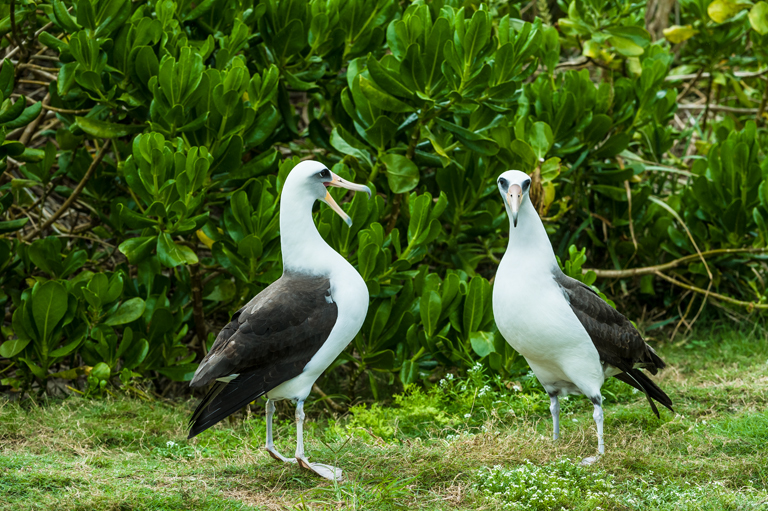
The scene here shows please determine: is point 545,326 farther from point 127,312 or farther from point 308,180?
point 127,312

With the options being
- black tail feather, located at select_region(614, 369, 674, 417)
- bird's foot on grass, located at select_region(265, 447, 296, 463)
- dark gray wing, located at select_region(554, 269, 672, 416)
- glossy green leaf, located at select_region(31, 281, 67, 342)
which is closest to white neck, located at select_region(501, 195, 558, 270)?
dark gray wing, located at select_region(554, 269, 672, 416)

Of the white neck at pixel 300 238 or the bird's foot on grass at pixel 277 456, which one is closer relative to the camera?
the bird's foot on grass at pixel 277 456

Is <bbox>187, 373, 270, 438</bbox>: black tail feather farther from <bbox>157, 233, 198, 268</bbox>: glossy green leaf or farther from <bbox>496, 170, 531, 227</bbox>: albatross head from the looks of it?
<bbox>496, 170, 531, 227</bbox>: albatross head

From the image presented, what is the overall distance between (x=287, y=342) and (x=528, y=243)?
1.34 m

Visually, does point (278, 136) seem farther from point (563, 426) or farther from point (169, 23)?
point (563, 426)

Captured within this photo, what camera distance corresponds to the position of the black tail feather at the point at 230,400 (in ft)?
12.1

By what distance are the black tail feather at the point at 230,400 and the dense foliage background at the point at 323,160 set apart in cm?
137

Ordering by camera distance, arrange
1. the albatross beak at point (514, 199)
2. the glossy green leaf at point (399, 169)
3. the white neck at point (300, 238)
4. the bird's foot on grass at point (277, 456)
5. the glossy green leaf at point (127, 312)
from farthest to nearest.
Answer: the glossy green leaf at point (399, 169) < the glossy green leaf at point (127, 312) < the white neck at point (300, 238) < the bird's foot on grass at point (277, 456) < the albatross beak at point (514, 199)

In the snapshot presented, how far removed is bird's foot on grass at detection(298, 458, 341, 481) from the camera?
11.9 feet

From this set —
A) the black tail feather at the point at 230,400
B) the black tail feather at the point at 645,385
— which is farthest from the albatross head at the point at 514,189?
the black tail feather at the point at 230,400

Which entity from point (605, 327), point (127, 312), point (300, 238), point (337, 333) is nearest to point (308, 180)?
point (300, 238)

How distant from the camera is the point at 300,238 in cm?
409

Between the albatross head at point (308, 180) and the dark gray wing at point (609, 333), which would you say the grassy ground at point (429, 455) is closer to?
the dark gray wing at point (609, 333)

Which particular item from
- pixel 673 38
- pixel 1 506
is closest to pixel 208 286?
pixel 1 506
